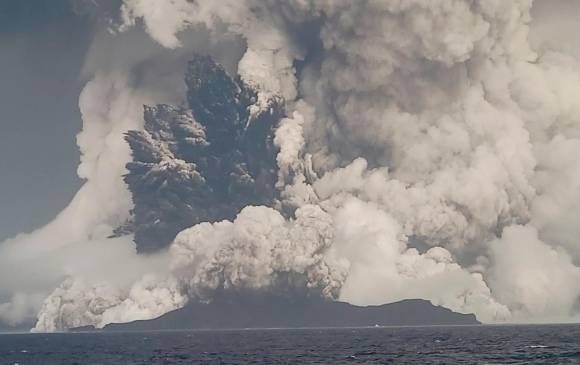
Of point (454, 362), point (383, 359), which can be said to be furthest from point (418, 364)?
point (383, 359)

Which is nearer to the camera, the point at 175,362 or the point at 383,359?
the point at 383,359

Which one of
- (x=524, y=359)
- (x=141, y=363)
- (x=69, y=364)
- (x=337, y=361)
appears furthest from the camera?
(x=69, y=364)

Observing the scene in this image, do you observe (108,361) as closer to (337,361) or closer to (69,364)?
(69,364)

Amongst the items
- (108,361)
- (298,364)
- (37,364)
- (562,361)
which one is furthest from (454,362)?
(37,364)

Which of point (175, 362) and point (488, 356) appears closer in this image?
point (488, 356)

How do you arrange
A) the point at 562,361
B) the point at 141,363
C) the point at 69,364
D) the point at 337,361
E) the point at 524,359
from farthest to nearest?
the point at 69,364
the point at 141,363
the point at 337,361
the point at 524,359
the point at 562,361

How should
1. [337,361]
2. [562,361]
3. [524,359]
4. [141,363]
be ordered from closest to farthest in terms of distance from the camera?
[562,361], [524,359], [337,361], [141,363]

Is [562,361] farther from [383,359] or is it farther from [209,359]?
[209,359]

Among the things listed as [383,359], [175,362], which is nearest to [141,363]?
[175,362]

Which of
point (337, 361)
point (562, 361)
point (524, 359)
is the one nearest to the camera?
point (562, 361)
